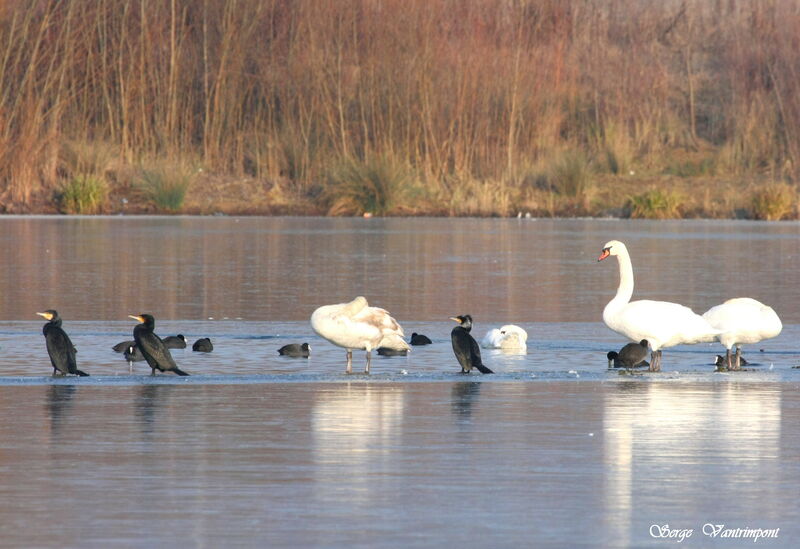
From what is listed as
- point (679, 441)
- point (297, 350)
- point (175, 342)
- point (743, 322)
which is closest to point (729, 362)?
point (743, 322)

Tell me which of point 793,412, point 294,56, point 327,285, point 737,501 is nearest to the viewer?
point 737,501

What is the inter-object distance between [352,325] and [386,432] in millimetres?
2547

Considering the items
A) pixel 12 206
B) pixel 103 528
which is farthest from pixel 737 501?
pixel 12 206

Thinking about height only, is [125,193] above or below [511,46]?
below

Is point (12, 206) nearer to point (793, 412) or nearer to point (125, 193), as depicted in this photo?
point (125, 193)

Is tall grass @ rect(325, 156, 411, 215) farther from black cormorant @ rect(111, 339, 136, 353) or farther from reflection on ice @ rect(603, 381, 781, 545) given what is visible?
reflection on ice @ rect(603, 381, 781, 545)

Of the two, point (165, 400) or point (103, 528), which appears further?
point (165, 400)

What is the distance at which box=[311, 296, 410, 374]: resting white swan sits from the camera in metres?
10.9

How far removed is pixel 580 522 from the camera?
627 centimetres

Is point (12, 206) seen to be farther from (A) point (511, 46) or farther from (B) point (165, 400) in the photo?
(B) point (165, 400)

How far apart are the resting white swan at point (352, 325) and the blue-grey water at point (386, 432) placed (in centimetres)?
28

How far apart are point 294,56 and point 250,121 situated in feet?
6.89

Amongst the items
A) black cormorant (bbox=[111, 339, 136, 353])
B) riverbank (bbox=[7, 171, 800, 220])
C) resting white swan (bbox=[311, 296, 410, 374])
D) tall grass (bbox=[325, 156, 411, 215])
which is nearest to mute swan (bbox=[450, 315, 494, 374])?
resting white swan (bbox=[311, 296, 410, 374])

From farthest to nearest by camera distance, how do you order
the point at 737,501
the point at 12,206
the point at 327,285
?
the point at 12,206
the point at 327,285
the point at 737,501
